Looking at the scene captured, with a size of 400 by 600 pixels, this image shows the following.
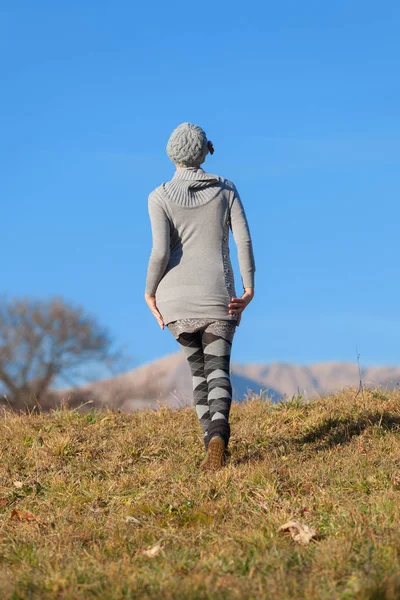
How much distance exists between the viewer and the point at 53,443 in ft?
28.4

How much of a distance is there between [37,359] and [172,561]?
1031 inches

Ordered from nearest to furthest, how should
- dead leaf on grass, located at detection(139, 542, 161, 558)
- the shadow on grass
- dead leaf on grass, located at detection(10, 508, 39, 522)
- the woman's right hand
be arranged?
dead leaf on grass, located at detection(139, 542, 161, 558) < dead leaf on grass, located at detection(10, 508, 39, 522) < the woman's right hand < the shadow on grass

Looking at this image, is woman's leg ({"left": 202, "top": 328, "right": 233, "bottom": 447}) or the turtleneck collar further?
the turtleneck collar

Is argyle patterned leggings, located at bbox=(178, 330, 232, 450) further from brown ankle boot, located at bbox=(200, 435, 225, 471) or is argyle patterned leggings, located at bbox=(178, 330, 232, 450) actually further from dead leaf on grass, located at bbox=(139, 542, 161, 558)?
dead leaf on grass, located at bbox=(139, 542, 161, 558)

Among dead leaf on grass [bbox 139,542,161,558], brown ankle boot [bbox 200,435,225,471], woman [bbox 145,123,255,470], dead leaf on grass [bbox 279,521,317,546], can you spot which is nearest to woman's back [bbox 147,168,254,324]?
woman [bbox 145,123,255,470]

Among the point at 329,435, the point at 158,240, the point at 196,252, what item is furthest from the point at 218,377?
the point at 329,435

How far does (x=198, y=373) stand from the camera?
297 inches

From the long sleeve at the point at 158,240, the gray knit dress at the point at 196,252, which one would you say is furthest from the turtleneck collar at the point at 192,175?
the long sleeve at the point at 158,240

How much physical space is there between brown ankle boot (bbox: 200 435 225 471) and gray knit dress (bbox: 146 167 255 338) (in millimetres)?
979

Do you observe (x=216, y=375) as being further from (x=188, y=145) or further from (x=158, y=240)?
(x=188, y=145)

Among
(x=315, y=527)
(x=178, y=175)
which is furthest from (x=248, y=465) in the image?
(x=178, y=175)

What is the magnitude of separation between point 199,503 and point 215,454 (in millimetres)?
956

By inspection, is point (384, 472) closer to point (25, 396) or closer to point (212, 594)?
point (212, 594)

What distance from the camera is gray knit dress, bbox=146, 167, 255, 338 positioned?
7152 millimetres
